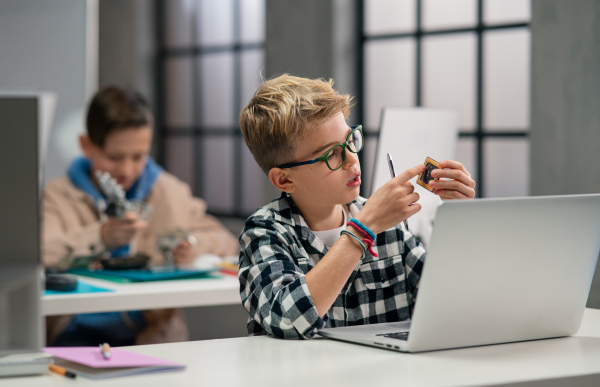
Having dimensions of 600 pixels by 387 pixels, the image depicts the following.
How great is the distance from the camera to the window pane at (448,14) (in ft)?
10.6

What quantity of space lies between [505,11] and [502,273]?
7.11 feet

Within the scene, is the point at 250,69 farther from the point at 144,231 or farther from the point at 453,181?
the point at 453,181

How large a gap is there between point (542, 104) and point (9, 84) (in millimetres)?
3003

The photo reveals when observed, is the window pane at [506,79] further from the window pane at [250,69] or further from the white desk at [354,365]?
the white desk at [354,365]

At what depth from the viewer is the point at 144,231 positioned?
3.08 metres

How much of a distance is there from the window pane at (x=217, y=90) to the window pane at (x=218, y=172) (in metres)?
0.12

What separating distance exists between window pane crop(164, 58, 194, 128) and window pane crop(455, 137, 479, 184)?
2.25 m

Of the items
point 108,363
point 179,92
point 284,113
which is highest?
point 179,92

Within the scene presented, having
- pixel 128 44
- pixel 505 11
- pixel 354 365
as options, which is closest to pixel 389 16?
pixel 505 11

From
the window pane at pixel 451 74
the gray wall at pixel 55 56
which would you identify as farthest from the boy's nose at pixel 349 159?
the gray wall at pixel 55 56

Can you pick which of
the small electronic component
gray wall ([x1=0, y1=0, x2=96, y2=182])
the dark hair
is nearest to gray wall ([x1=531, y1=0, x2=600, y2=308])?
the small electronic component

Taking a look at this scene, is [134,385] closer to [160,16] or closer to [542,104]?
[542,104]

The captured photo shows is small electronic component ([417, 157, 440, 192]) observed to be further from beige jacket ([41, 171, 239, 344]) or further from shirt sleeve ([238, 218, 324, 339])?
beige jacket ([41, 171, 239, 344])

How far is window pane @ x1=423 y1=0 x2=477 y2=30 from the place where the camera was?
10.6 ft
